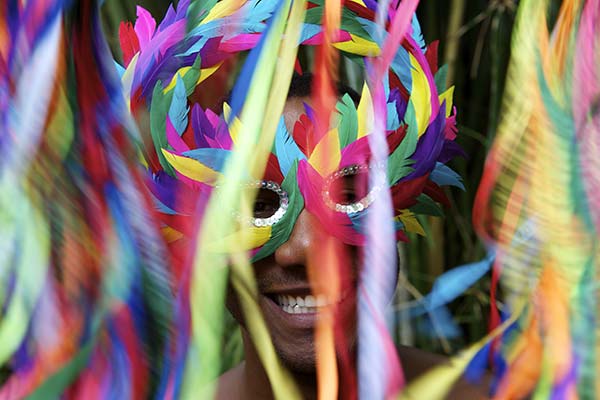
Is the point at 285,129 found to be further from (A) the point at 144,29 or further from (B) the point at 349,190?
(A) the point at 144,29

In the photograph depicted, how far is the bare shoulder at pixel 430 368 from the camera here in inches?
37.8

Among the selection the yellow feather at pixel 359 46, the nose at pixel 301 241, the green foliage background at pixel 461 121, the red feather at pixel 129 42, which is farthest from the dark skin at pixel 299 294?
the green foliage background at pixel 461 121

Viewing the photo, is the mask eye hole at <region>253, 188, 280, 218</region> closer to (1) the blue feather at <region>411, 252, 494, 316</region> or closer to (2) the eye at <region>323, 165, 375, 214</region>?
(2) the eye at <region>323, 165, 375, 214</region>

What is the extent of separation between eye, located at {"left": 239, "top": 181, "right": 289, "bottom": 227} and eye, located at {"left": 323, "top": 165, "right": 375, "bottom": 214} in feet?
0.13

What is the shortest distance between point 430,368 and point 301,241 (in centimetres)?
25

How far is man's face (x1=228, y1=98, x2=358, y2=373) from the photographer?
33.7 inches

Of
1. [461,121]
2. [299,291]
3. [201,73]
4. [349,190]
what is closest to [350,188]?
[349,190]

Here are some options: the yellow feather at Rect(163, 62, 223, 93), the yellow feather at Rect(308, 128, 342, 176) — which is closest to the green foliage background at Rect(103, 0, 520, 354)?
the yellow feather at Rect(163, 62, 223, 93)

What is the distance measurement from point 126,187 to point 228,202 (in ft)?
0.29

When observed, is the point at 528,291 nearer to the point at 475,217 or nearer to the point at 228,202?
the point at 475,217

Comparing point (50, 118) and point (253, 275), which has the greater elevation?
point (50, 118)

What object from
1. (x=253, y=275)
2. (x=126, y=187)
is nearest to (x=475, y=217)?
(x=253, y=275)

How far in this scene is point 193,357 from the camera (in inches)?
28.2

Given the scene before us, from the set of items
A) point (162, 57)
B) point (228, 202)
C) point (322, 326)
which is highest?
point (162, 57)
